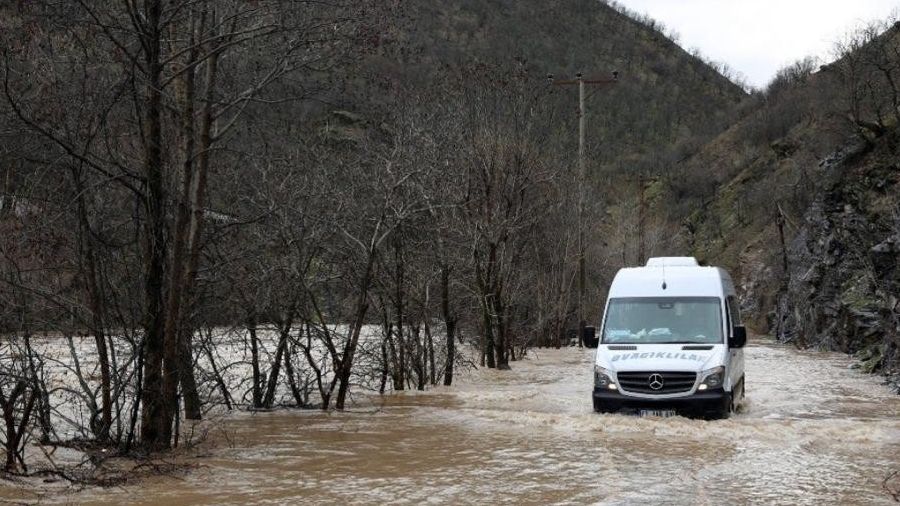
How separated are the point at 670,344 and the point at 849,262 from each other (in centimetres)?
2247

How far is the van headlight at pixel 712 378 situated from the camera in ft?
42.8

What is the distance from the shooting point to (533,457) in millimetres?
11352

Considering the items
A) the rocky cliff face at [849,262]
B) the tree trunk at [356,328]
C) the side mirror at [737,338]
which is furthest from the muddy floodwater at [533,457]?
the rocky cliff face at [849,262]

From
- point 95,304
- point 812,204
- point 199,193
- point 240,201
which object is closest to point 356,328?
point 240,201

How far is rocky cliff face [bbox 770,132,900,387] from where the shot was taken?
26.5 metres

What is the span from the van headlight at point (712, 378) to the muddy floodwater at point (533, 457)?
0.50m

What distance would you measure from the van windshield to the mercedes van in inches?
0.6

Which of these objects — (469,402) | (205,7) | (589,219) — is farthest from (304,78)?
(589,219)

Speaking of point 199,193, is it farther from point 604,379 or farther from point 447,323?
point 447,323


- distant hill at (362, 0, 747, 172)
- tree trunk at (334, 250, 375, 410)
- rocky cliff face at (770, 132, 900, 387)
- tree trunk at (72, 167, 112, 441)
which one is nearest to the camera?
tree trunk at (72, 167, 112, 441)

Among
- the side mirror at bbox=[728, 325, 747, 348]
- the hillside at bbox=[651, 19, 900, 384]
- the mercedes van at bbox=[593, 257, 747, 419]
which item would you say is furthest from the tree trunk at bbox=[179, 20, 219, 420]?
the hillside at bbox=[651, 19, 900, 384]

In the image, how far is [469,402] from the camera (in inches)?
688

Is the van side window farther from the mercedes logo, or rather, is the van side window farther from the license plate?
the license plate

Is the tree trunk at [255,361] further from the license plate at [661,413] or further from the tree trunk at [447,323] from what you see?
the license plate at [661,413]
